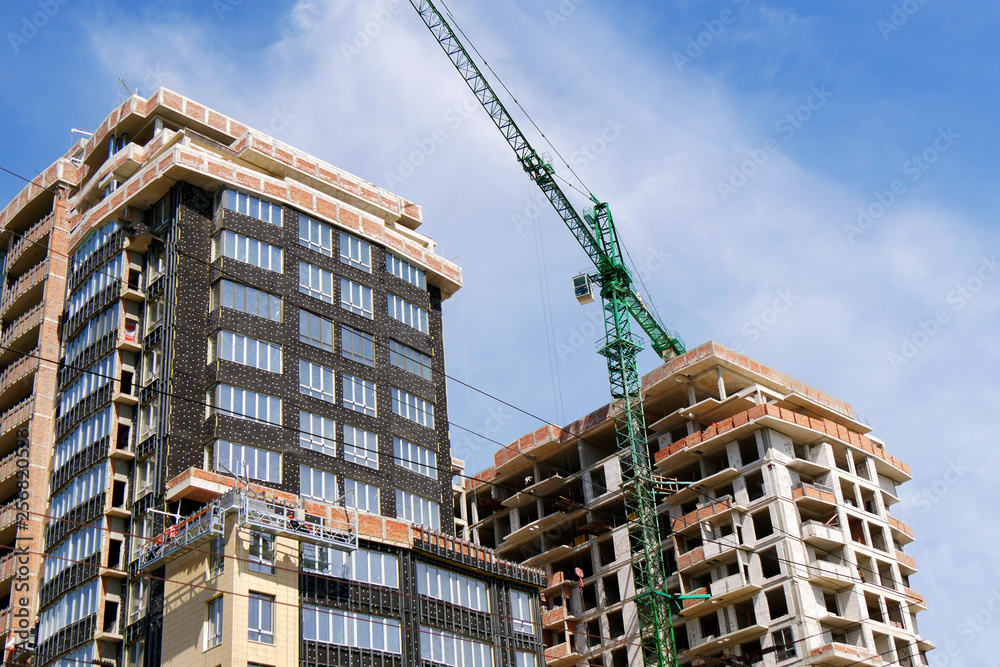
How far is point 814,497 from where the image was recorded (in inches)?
3974

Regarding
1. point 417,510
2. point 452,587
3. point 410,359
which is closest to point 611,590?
point 417,510

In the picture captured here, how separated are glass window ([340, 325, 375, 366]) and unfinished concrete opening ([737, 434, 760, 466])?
3635 cm

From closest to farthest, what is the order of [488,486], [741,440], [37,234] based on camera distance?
[37,234], [741,440], [488,486]

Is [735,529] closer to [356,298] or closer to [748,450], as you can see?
[748,450]

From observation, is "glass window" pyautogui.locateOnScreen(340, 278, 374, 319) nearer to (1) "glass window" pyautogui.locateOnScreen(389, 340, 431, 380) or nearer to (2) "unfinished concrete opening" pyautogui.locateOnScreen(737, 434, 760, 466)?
(1) "glass window" pyautogui.locateOnScreen(389, 340, 431, 380)

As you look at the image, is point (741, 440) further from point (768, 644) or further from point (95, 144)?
point (95, 144)

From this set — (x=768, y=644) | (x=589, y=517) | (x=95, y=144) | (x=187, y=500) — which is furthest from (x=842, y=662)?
(x=95, y=144)

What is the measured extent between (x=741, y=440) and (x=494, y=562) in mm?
32667

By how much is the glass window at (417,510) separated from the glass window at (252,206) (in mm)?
21714

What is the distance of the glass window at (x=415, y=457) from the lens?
283 feet

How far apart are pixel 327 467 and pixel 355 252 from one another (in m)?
18.6

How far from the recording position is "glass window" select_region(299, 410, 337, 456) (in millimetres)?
80188

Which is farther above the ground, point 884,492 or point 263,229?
point 263,229

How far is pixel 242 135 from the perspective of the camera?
9306cm
